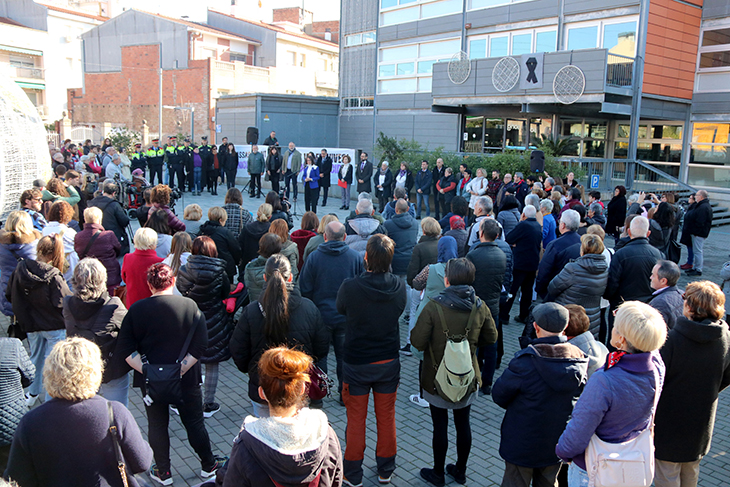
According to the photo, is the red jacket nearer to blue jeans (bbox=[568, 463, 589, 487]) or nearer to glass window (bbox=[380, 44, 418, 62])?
blue jeans (bbox=[568, 463, 589, 487])

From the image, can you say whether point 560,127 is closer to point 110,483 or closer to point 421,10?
point 421,10

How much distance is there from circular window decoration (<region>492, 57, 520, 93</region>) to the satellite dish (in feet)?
3.83

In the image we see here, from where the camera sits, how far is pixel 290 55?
45719 mm

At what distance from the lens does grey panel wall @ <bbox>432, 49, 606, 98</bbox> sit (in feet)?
51.1

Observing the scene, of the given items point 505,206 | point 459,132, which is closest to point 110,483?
point 505,206

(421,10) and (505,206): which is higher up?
(421,10)

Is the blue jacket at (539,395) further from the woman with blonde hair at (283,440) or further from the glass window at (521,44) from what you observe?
the glass window at (521,44)

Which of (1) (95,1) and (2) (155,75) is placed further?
(1) (95,1)

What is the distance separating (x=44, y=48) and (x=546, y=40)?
44.5 meters

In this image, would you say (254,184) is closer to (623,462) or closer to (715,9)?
(715,9)

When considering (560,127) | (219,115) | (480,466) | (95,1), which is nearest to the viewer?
(480,466)

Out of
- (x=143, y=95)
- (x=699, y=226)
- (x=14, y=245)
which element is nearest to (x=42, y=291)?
(x=14, y=245)

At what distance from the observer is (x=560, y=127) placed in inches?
779

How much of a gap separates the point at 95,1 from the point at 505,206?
59608 millimetres
